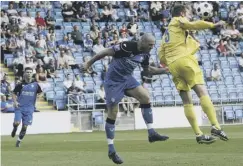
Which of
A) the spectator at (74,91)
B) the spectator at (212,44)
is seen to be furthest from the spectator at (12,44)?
the spectator at (212,44)

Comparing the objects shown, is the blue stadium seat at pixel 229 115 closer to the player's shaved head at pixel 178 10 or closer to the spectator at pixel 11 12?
the spectator at pixel 11 12

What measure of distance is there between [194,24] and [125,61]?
1.47 m

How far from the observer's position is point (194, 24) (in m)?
12.2

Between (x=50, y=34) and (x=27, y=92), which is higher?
(x=50, y=34)

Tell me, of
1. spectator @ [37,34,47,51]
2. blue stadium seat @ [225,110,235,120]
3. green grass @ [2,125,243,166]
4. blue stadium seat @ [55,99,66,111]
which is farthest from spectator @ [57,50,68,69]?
green grass @ [2,125,243,166]

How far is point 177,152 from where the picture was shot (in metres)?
13.4

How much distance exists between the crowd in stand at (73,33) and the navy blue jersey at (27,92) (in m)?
7.56

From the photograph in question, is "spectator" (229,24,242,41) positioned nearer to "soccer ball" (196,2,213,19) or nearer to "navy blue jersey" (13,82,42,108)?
"soccer ball" (196,2,213,19)

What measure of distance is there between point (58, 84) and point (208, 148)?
52.8 ft

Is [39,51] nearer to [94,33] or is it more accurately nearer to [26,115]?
[94,33]

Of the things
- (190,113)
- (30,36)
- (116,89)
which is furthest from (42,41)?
(116,89)

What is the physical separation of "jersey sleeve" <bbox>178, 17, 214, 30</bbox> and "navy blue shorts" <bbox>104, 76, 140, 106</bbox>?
150cm

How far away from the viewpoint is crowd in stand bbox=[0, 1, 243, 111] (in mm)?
29156

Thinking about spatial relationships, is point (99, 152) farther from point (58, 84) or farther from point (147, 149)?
point (58, 84)
